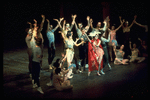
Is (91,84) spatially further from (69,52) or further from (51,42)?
(51,42)

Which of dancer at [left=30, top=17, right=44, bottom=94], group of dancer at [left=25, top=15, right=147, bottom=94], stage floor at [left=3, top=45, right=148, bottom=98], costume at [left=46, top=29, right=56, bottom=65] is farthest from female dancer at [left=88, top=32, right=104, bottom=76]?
dancer at [left=30, top=17, right=44, bottom=94]

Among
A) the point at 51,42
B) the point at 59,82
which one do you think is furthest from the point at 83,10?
the point at 59,82

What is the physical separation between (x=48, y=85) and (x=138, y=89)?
2742mm

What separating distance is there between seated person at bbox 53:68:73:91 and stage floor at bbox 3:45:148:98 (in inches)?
5.5

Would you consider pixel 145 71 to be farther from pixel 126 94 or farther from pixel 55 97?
pixel 55 97

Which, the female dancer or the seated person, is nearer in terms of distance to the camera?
the seated person

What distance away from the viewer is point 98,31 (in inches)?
280

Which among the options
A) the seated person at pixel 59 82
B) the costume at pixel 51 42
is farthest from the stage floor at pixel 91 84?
the costume at pixel 51 42

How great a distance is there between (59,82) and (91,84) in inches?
43.8

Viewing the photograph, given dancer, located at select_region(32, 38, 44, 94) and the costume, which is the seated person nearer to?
dancer, located at select_region(32, 38, 44, 94)

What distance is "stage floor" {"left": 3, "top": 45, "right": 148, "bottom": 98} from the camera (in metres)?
4.74

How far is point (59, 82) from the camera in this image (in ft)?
16.8

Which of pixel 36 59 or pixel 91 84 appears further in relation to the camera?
pixel 91 84

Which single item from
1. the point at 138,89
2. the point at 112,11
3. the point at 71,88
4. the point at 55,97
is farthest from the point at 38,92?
the point at 112,11
